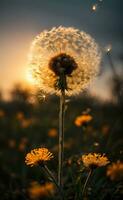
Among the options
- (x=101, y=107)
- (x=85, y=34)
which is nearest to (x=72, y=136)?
(x=101, y=107)

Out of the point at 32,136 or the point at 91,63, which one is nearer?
the point at 91,63

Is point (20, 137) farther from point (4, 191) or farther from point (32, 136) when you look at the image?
point (4, 191)

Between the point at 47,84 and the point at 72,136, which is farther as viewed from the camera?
the point at 72,136

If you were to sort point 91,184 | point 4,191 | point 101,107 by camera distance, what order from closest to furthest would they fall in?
point 91,184 → point 4,191 → point 101,107

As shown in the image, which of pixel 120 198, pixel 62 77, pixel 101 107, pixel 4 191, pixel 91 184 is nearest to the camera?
pixel 62 77

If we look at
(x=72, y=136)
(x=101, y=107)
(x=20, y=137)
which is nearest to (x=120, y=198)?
(x=72, y=136)

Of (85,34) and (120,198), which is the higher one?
(85,34)

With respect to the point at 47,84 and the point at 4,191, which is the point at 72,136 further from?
the point at 47,84

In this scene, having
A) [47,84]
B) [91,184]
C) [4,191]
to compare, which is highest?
[47,84]

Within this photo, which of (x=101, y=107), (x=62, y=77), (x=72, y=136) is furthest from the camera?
(x=101, y=107)
